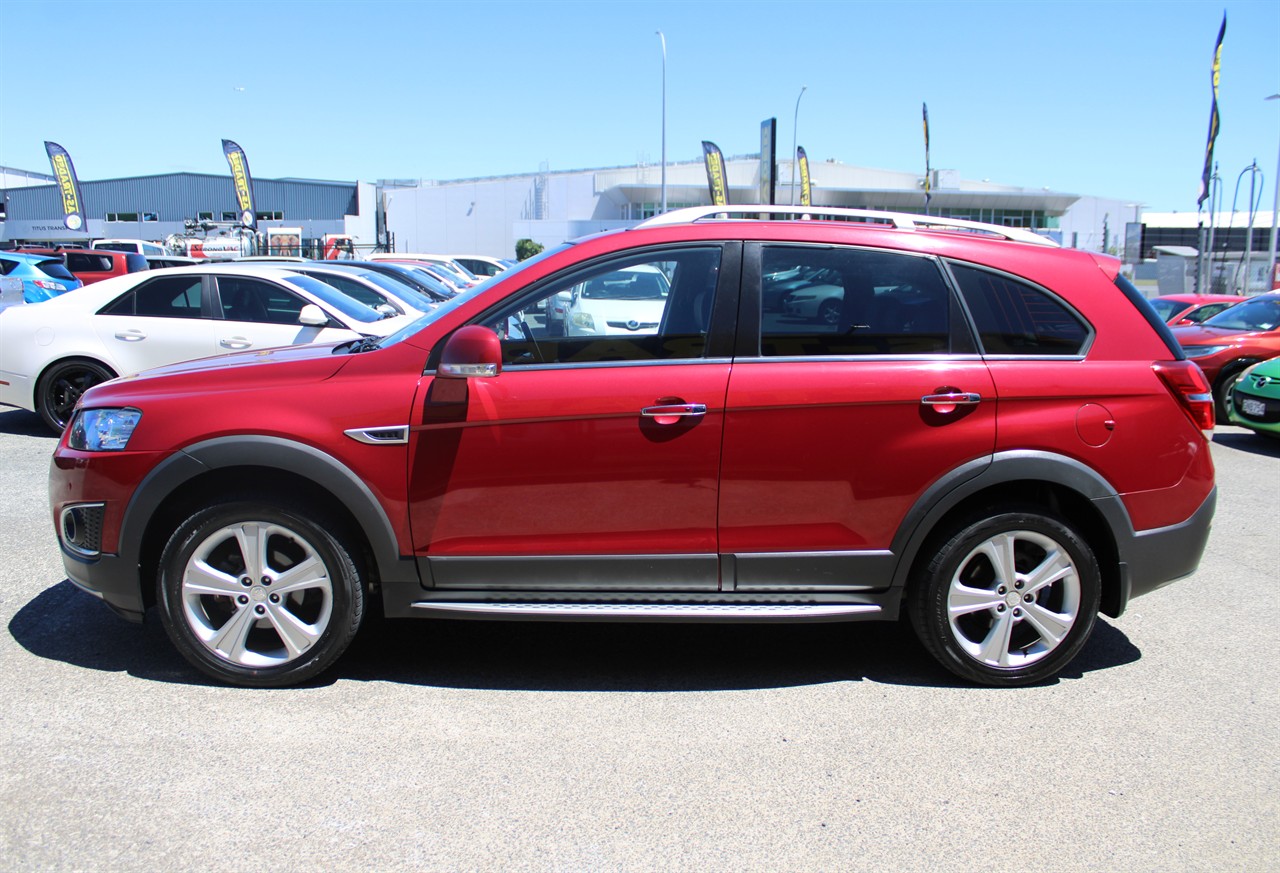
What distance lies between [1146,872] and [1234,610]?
2654 millimetres

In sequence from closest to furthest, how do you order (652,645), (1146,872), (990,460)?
(1146,872)
(990,460)
(652,645)

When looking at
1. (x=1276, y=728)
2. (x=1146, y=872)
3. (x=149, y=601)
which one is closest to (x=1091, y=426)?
(x=1276, y=728)

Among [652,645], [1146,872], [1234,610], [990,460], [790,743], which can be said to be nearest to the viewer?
[1146,872]

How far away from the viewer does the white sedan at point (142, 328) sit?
8.91 metres

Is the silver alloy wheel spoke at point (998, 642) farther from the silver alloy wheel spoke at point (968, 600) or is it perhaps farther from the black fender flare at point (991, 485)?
the black fender flare at point (991, 485)

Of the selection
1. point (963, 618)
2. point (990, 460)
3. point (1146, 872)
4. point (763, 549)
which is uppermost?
point (990, 460)

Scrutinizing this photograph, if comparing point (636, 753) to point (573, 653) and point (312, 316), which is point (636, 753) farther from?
point (312, 316)

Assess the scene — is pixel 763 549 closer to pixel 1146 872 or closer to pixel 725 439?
pixel 725 439

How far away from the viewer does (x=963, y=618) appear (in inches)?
160

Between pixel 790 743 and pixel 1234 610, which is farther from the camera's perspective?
pixel 1234 610

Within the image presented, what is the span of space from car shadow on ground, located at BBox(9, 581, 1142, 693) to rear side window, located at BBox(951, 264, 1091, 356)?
1364 millimetres

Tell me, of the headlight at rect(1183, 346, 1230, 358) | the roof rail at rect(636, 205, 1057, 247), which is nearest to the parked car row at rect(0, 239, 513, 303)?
the roof rail at rect(636, 205, 1057, 247)

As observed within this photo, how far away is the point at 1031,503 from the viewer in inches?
157

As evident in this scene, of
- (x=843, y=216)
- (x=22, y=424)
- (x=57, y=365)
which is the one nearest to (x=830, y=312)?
(x=843, y=216)
